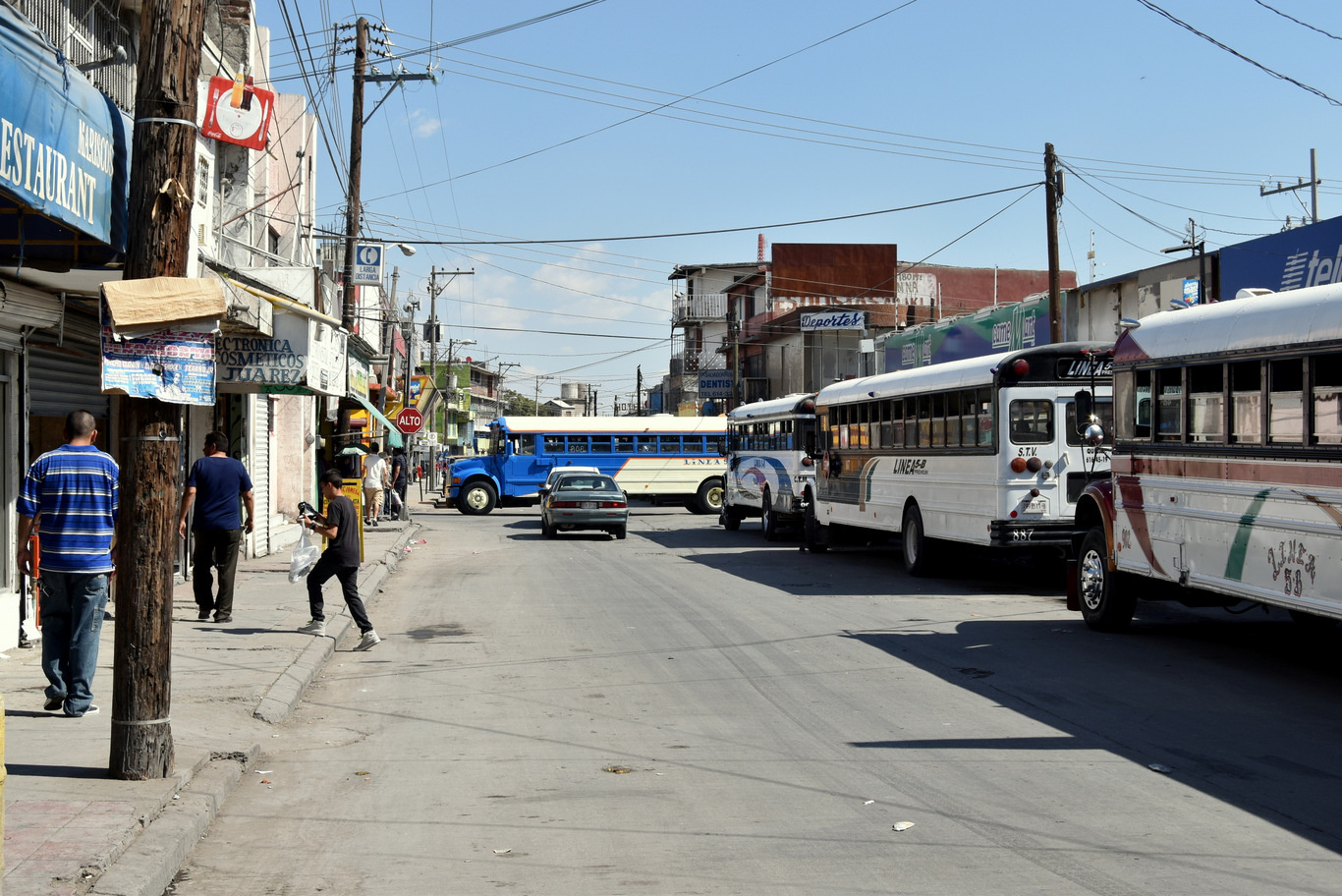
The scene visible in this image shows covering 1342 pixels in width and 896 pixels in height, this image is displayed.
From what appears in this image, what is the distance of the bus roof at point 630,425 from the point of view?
4081cm

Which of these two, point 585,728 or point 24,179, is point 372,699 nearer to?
point 585,728

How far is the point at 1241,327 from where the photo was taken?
10.2 metres

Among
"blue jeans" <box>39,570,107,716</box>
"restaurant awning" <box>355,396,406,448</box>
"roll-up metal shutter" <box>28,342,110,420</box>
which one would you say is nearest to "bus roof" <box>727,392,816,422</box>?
"restaurant awning" <box>355,396,406,448</box>

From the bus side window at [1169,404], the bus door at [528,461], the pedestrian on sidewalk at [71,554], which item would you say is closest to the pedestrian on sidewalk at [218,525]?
the pedestrian on sidewalk at [71,554]

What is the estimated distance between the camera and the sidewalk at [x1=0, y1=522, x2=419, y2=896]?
204 inches

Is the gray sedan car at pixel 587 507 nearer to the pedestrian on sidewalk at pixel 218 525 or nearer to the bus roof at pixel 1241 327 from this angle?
the pedestrian on sidewalk at pixel 218 525

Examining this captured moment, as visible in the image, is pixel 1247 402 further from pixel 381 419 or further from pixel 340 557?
pixel 381 419

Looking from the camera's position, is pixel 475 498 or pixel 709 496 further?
pixel 709 496

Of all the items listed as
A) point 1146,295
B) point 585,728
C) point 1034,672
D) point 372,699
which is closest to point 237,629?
point 372,699

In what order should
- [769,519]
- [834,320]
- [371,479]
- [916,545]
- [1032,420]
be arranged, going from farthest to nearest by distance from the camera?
1. [834,320]
2. [371,479]
3. [769,519]
4. [916,545]
5. [1032,420]

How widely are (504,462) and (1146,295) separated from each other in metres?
20.9

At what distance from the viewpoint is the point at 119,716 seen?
21.5ft

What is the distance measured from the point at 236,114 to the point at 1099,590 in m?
11.9

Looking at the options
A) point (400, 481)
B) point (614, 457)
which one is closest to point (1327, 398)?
point (400, 481)
